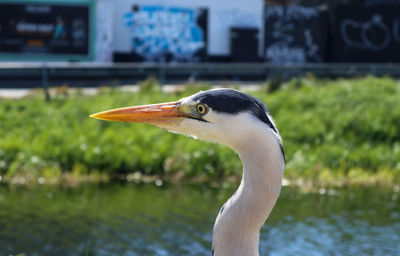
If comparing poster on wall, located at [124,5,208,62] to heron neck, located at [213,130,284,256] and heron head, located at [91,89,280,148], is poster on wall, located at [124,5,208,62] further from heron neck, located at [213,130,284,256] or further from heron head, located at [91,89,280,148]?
heron neck, located at [213,130,284,256]

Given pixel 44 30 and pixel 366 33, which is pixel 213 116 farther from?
pixel 366 33

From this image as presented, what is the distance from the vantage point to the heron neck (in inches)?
141

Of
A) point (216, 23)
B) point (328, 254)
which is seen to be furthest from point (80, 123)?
point (216, 23)

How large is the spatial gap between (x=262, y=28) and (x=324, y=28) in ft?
8.72

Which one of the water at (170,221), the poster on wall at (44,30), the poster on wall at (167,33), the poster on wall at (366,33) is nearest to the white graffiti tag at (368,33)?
the poster on wall at (366,33)

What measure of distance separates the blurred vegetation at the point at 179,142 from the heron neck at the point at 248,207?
842 centimetres

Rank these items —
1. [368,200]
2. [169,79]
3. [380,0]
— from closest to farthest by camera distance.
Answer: [368,200] → [169,79] → [380,0]

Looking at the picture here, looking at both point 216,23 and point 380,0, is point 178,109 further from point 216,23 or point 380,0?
point 380,0

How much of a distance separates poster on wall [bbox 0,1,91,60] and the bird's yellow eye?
23632 mm

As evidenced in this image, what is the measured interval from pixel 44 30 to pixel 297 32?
10.4 m

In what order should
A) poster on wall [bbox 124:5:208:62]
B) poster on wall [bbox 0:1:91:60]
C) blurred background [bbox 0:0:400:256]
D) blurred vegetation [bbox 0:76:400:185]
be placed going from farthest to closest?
poster on wall [bbox 124:5:208:62] < poster on wall [bbox 0:1:91:60] < blurred vegetation [bbox 0:76:400:185] < blurred background [bbox 0:0:400:256]

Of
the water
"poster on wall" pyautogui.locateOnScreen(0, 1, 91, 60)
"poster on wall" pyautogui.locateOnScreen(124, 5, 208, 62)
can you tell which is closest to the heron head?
the water

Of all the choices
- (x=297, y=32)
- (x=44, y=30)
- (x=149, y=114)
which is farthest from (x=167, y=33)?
(x=149, y=114)

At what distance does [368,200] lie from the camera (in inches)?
435
